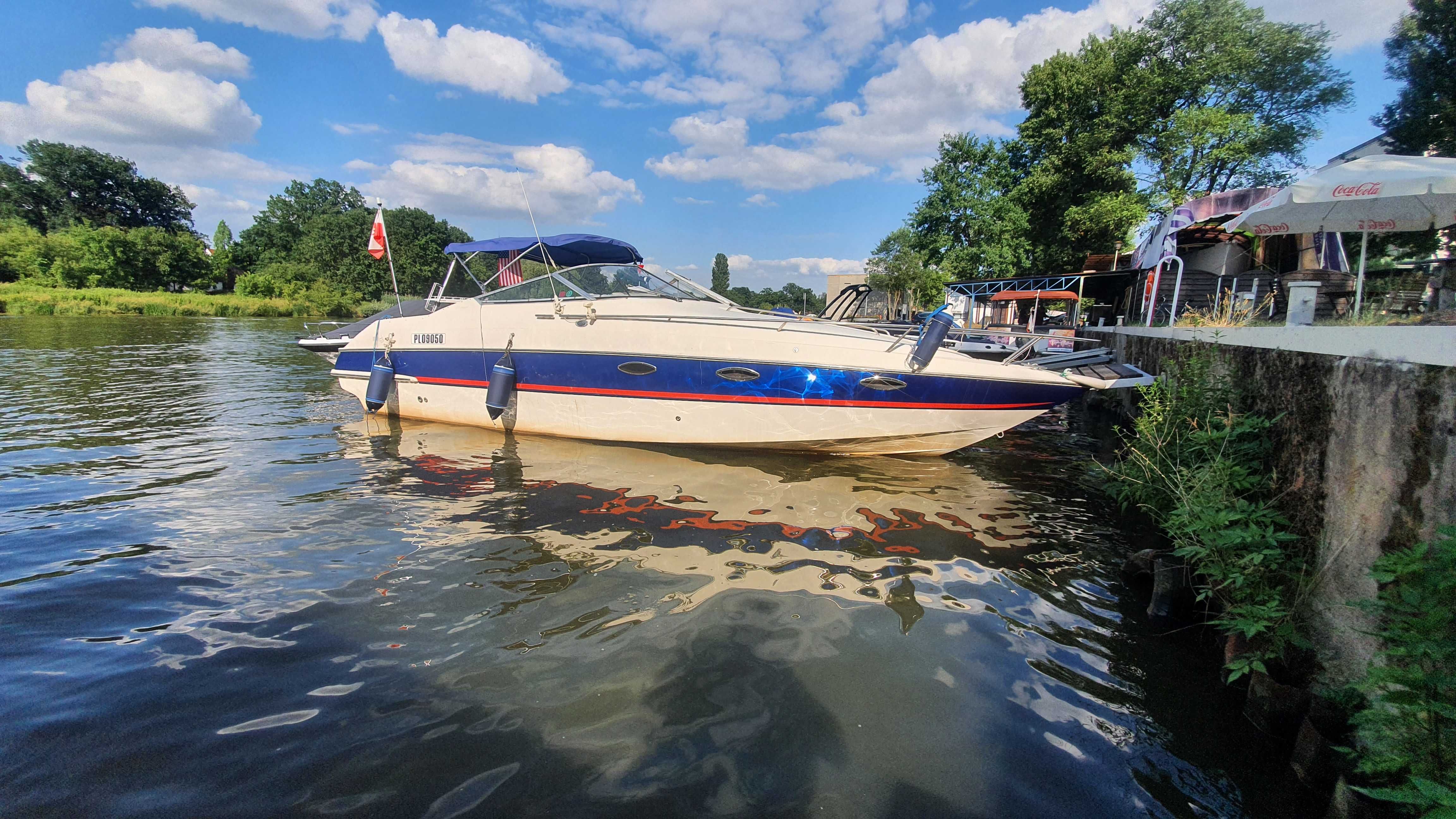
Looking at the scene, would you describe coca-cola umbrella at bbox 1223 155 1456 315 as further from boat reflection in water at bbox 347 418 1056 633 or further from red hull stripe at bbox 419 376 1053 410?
boat reflection in water at bbox 347 418 1056 633

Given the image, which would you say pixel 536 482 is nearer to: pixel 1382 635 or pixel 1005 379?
pixel 1005 379

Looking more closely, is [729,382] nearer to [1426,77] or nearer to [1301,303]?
[1301,303]

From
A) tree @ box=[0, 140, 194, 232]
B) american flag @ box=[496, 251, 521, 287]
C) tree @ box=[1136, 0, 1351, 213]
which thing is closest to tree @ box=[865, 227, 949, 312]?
tree @ box=[1136, 0, 1351, 213]

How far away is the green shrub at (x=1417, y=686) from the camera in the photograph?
1586 mm

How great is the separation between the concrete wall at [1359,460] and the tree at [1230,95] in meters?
24.0

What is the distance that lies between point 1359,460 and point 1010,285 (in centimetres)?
2506

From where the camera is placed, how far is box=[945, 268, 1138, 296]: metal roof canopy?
72.5 ft

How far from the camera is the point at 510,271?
862 cm

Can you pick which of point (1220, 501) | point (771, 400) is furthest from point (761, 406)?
point (1220, 501)

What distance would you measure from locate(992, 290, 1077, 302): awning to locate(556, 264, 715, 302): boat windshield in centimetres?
1687

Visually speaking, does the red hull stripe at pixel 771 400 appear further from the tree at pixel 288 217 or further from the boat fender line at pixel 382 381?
the tree at pixel 288 217

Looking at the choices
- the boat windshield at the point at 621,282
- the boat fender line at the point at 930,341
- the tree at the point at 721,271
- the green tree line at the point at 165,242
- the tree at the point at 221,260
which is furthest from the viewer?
the tree at the point at 721,271

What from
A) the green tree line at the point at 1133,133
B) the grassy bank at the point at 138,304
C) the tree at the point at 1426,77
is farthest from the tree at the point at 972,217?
the grassy bank at the point at 138,304

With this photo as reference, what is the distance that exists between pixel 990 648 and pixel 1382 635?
139cm
